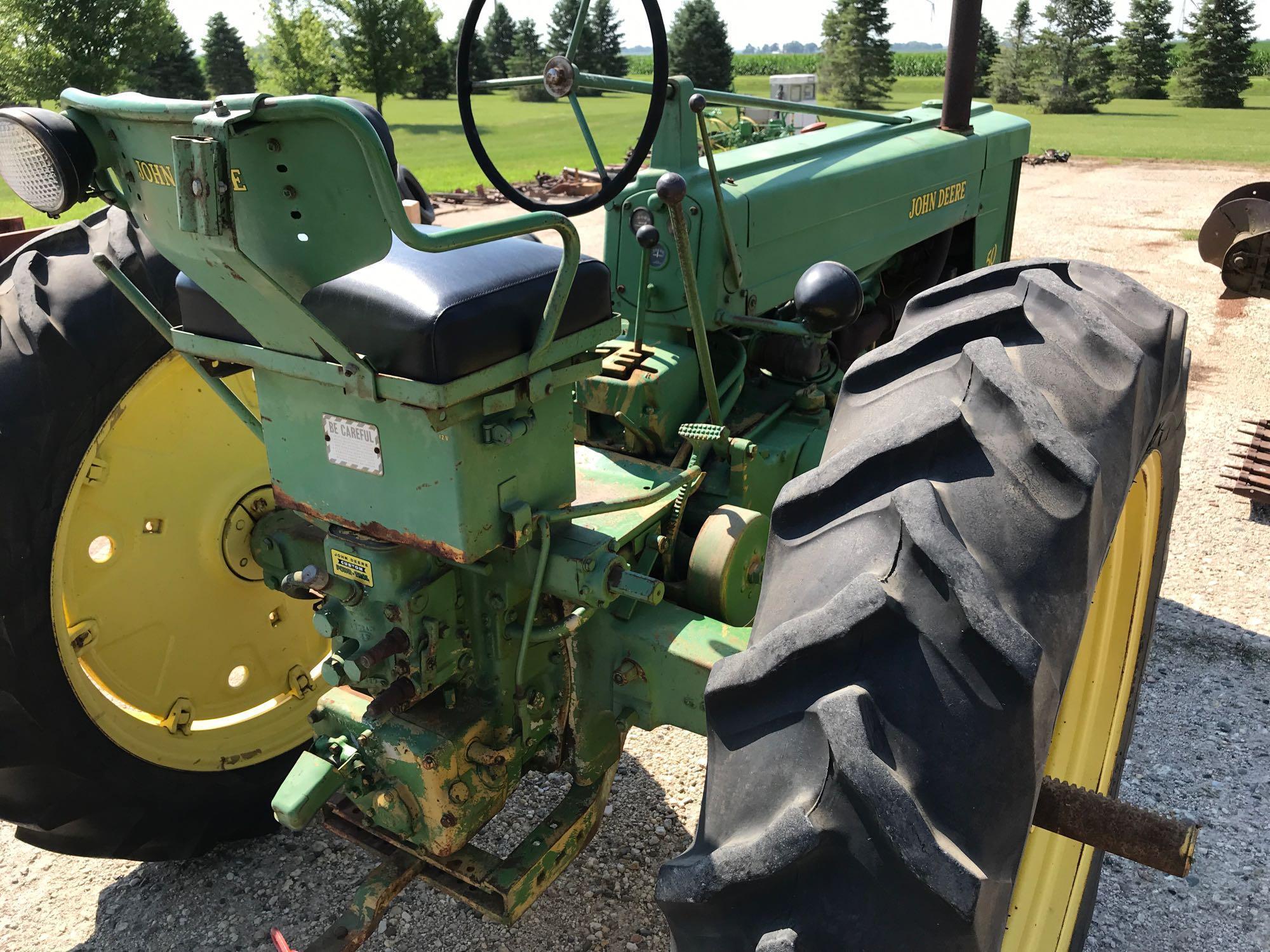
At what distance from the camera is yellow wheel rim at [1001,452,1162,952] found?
195 cm

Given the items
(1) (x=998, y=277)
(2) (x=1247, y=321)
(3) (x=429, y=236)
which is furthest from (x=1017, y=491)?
(2) (x=1247, y=321)

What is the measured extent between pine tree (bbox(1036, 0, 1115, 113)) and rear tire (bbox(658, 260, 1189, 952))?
36.6 m

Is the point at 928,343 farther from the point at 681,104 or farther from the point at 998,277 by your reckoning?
the point at 681,104

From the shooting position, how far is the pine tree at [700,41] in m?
34.0

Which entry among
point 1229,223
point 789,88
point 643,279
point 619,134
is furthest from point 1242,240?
point 619,134

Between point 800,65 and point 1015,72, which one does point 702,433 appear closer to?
point 1015,72

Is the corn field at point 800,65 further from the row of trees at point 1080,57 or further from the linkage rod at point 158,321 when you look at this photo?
the linkage rod at point 158,321

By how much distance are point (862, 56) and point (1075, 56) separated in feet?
23.5

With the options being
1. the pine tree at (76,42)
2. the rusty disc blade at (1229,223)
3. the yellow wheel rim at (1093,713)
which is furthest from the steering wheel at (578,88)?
the pine tree at (76,42)

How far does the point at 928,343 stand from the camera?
1635mm

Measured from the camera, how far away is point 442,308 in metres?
1.58

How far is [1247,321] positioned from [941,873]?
8267mm

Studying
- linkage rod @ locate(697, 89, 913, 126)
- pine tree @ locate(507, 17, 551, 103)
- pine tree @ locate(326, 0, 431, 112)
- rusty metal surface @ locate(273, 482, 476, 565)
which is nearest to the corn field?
pine tree @ locate(507, 17, 551, 103)

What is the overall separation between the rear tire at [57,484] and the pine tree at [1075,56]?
119 feet
